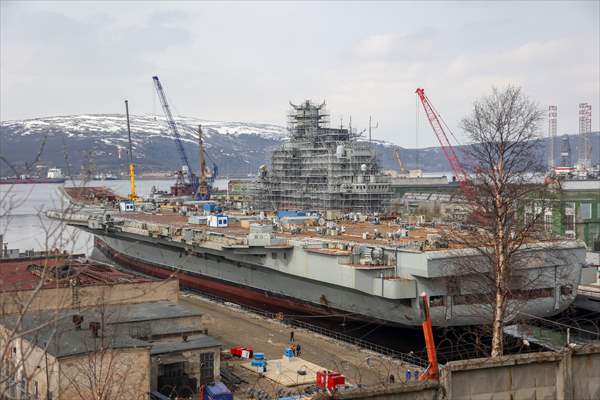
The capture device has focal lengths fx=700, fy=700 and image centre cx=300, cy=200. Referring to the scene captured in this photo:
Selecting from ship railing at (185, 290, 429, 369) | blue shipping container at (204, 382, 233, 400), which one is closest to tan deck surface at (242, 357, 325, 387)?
blue shipping container at (204, 382, 233, 400)

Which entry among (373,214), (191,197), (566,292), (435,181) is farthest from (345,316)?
(435,181)

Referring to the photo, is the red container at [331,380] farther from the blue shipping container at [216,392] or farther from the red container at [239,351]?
the red container at [239,351]

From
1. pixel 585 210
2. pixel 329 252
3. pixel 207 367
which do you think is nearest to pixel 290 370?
pixel 207 367

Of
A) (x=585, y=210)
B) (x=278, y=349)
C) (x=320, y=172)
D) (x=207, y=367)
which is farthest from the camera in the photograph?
(x=320, y=172)

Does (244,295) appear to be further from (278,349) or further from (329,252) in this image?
(278,349)

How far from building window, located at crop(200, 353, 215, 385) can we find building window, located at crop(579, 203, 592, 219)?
32.3 metres

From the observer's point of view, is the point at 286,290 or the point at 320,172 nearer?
the point at 286,290

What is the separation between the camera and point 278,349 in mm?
21000

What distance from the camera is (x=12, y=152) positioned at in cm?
18000

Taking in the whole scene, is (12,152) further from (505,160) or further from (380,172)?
(505,160)

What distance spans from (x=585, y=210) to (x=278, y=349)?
28.4m

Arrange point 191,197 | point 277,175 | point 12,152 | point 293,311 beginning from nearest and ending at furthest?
point 293,311 → point 277,175 → point 191,197 → point 12,152

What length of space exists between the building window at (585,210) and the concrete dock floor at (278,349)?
974 inches

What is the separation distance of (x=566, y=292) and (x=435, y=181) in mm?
67368
